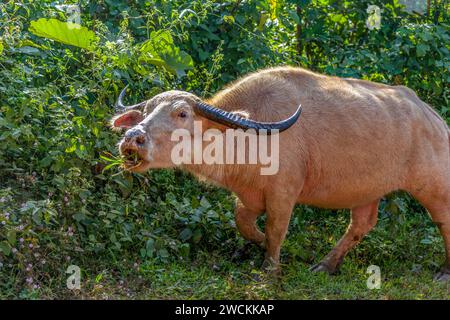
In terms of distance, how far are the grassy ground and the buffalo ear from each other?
1.09 metres

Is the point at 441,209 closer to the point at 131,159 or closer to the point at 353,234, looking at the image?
the point at 353,234

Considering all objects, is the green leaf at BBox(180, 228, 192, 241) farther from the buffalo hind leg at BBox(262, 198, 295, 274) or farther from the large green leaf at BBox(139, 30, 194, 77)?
the large green leaf at BBox(139, 30, 194, 77)

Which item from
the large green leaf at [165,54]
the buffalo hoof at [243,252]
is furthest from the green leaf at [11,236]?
the large green leaf at [165,54]

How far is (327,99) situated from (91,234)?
92.8 inches

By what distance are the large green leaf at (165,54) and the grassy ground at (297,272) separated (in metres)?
1.76

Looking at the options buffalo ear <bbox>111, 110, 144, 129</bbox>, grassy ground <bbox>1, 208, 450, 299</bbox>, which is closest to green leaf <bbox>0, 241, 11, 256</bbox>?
grassy ground <bbox>1, 208, 450, 299</bbox>

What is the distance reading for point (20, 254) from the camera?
6.21m

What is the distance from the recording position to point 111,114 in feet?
25.0

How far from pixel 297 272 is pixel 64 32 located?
9.96 ft

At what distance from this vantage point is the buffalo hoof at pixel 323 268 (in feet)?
24.5

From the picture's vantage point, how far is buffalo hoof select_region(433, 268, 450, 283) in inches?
294

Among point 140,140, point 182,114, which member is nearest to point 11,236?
point 140,140

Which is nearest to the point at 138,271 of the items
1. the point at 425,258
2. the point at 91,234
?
the point at 91,234

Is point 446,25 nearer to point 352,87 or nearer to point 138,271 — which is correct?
point 352,87
